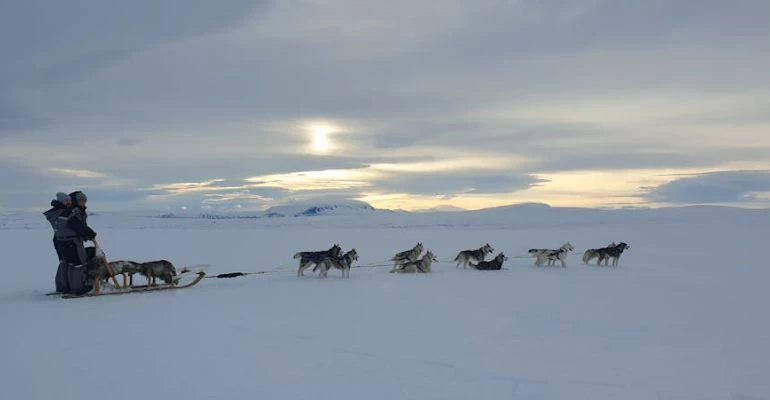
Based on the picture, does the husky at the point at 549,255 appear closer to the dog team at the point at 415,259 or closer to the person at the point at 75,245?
the dog team at the point at 415,259

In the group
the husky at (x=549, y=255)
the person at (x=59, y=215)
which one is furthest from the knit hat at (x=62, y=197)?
the husky at (x=549, y=255)

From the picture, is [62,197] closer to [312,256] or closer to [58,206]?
[58,206]

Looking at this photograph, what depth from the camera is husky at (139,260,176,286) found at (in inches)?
361

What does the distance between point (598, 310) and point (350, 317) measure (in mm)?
3148

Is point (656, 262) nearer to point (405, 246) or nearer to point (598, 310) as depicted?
point (598, 310)

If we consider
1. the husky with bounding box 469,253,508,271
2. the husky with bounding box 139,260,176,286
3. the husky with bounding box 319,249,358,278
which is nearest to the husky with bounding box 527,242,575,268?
the husky with bounding box 469,253,508,271

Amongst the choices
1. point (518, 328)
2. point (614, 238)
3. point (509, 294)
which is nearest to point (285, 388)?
point (518, 328)

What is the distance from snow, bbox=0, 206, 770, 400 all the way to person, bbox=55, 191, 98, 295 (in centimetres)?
42

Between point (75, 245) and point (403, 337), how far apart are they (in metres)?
5.53

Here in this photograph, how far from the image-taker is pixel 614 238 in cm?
2189

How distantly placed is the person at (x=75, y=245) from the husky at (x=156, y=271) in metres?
0.77

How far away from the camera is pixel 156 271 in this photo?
923cm

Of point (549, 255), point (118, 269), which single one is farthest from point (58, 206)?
point (549, 255)

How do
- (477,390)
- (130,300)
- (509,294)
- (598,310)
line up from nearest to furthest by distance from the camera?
(477,390) → (598,310) → (130,300) → (509,294)
